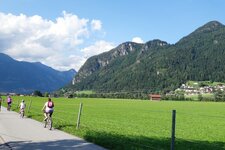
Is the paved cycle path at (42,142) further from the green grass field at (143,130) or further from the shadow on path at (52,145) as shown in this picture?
the green grass field at (143,130)

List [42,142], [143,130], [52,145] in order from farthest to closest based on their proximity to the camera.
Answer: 1. [143,130]
2. [42,142]
3. [52,145]

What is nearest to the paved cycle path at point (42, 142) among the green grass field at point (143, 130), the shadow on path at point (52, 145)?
the shadow on path at point (52, 145)

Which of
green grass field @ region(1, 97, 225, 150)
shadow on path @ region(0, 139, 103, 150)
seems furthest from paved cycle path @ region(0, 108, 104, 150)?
green grass field @ region(1, 97, 225, 150)

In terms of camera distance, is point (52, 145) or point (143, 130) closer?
point (52, 145)

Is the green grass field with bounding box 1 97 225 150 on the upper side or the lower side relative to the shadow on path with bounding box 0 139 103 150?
upper

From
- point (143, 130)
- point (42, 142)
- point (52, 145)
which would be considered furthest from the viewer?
point (143, 130)

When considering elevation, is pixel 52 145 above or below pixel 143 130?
below

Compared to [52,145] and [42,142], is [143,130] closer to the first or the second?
[42,142]

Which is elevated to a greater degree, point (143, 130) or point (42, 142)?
point (143, 130)

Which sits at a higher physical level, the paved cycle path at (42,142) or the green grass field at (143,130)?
the green grass field at (143,130)

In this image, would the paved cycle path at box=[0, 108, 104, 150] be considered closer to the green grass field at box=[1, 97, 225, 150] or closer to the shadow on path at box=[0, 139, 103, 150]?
the shadow on path at box=[0, 139, 103, 150]

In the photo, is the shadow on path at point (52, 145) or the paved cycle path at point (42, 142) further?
the paved cycle path at point (42, 142)

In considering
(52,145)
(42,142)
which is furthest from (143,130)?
(52,145)

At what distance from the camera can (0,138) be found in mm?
16453
